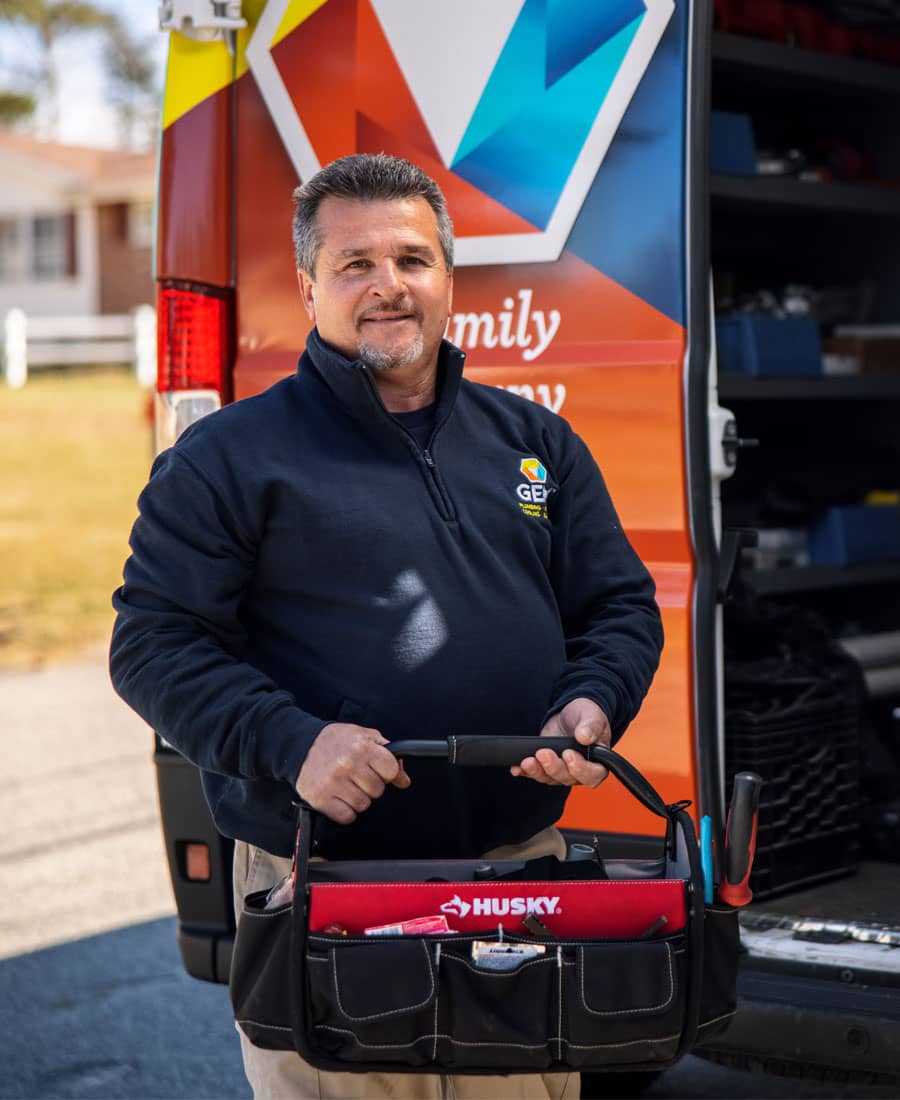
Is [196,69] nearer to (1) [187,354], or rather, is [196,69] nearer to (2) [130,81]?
(1) [187,354]

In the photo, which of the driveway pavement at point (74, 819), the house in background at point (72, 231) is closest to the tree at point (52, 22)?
the house in background at point (72, 231)

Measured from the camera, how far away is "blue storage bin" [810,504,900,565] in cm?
468

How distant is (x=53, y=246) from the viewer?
3472 cm

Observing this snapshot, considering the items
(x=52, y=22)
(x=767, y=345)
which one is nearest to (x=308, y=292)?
(x=767, y=345)

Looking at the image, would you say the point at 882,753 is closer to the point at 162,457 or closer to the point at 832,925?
the point at 832,925

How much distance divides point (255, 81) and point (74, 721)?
5028 millimetres

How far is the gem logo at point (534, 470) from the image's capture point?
8.98 feet

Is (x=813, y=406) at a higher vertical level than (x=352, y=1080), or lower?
higher

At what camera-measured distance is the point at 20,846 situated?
20.0 feet

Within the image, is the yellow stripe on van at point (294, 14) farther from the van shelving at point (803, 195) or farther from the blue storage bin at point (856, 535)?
the blue storage bin at point (856, 535)

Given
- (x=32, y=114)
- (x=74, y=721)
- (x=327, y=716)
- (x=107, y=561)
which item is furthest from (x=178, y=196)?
(x=32, y=114)

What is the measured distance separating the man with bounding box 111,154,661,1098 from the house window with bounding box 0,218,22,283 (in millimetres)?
33518

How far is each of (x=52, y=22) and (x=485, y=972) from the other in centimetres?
5123

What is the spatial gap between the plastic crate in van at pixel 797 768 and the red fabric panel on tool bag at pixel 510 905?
4.77 feet
